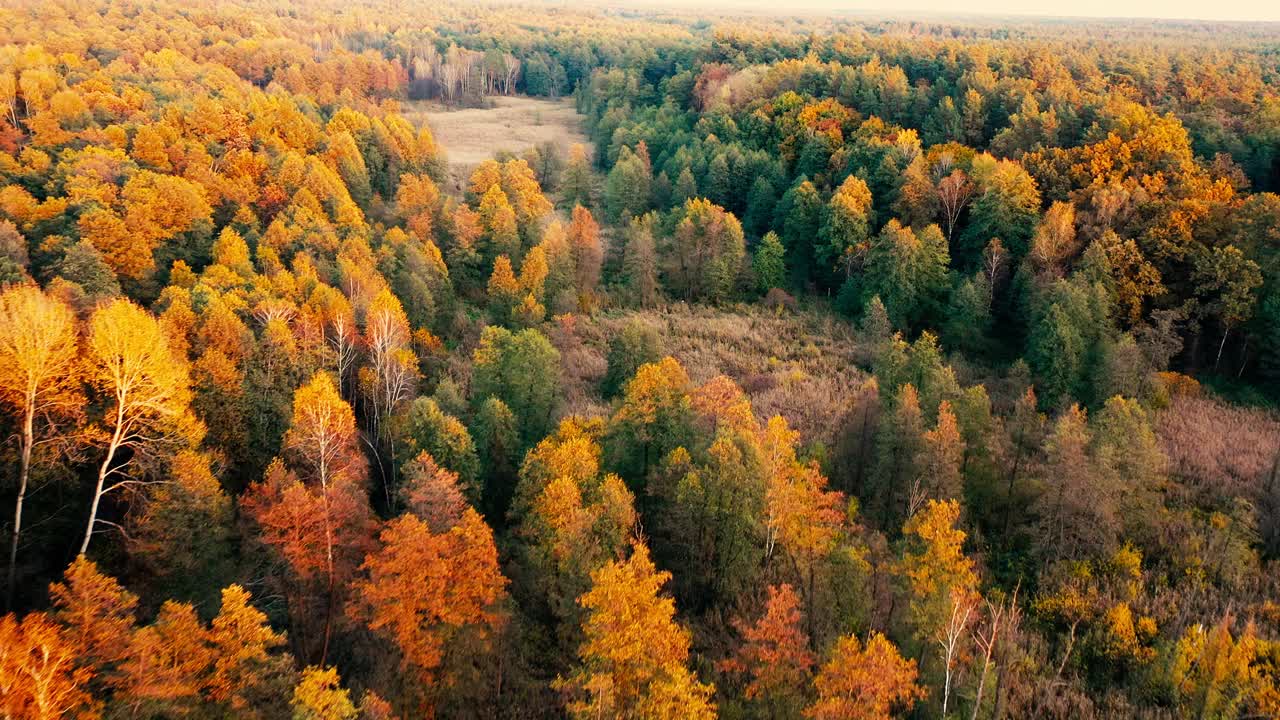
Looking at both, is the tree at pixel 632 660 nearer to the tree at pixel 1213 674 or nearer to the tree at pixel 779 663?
the tree at pixel 779 663

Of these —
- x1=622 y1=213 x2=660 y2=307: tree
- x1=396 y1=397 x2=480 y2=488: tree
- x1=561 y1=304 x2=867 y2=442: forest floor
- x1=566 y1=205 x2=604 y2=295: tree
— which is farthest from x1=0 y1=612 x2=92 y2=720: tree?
x1=622 y1=213 x2=660 y2=307: tree

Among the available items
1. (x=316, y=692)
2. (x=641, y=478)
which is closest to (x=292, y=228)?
(x=641, y=478)

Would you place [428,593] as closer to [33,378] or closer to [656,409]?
[33,378]

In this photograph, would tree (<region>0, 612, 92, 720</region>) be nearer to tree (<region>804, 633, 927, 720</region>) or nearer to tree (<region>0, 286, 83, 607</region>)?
tree (<region>0, 286, 83, 607</region>)


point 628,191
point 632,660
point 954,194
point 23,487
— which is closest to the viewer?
point 632,660

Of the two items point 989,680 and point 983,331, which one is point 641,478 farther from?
point 983,331

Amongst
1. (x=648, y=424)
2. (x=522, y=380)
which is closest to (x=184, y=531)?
(x=522, y=380)
